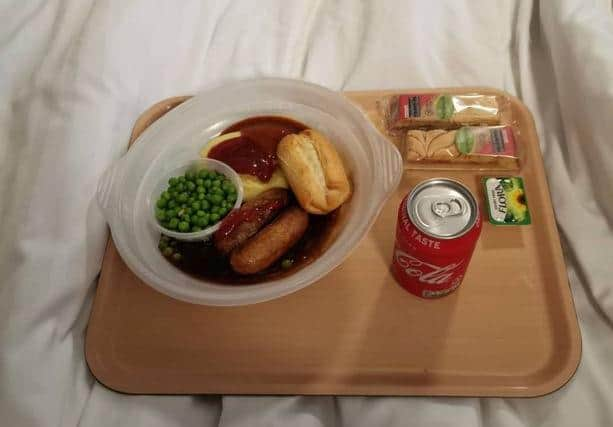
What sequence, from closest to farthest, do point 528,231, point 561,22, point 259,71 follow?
point 528,231, point 561,22, point 259,71

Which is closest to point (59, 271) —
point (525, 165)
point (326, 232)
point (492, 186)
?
point (326, 232)

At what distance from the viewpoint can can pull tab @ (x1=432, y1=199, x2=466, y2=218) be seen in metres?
0.75

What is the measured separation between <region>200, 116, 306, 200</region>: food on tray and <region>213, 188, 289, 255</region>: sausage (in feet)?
0.16

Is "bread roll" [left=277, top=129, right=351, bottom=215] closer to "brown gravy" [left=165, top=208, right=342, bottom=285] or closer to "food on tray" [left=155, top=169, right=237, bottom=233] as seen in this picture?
"brown gravy" [left=165, top=208, right=342, bottom=285]

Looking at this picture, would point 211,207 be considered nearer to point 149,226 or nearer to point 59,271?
point 149,226

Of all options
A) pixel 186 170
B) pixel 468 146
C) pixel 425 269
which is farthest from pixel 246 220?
pixel 468 146

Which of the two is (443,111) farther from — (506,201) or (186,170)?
(186,170)

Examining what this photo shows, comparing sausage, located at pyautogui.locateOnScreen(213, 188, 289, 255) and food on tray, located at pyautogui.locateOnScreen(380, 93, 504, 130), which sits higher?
A: food on tray, located at pyautogui.locateOnScreen(380, 93, 504, 130)

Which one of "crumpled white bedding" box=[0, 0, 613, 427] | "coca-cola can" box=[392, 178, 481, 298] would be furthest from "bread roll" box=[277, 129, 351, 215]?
"crumpled white bedding" box=[0, 0, 613, 427]

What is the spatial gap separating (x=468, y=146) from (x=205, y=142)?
608 mm

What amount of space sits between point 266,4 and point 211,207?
0.72 m

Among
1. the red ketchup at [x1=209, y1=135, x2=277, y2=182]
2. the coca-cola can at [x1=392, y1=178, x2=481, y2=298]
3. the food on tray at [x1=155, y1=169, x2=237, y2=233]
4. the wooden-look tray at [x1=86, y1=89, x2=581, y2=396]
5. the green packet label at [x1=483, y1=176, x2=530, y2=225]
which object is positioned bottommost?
the wooden-look tray at [x1=86, y1=89, x2=581, y2=396]

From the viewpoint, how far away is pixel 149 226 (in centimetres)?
103

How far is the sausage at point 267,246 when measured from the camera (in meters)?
0.92
